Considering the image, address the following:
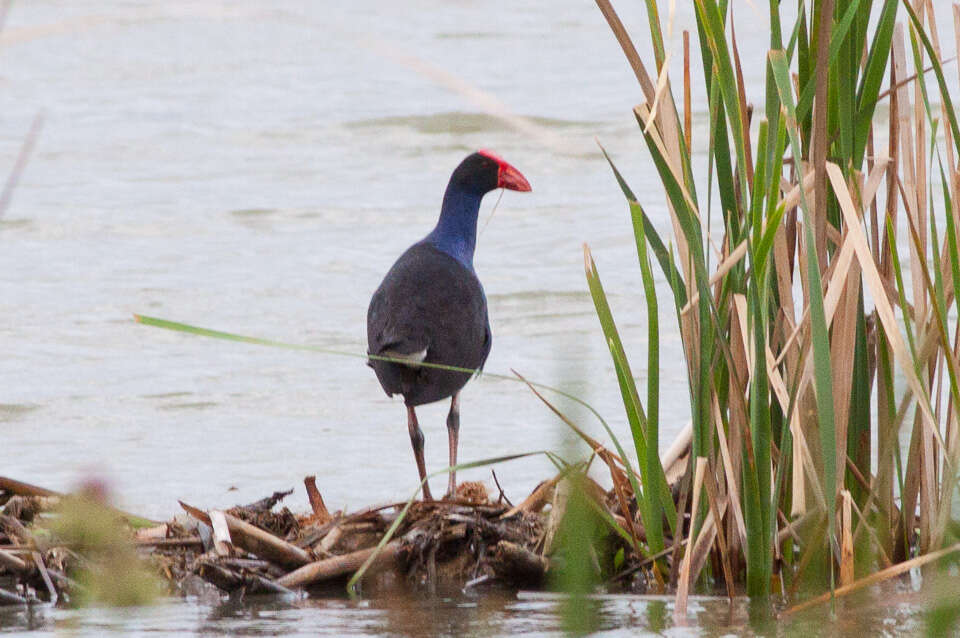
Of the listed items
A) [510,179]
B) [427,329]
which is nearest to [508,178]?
[510,179]

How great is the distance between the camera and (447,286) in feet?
14.2

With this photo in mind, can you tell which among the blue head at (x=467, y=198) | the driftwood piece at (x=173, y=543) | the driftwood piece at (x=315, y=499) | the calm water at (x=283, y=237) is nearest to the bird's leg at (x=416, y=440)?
the calm water at (x=283, y=237)

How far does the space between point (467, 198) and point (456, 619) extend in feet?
7.26

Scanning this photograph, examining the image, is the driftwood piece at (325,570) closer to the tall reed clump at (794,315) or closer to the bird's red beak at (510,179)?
the tall reed clump at (794,315)

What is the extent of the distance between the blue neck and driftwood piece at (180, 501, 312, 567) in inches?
67.5

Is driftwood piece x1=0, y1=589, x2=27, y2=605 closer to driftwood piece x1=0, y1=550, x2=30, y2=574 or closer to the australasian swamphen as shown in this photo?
driftwood piece x1=0, y1=550, x2=30, y2=574

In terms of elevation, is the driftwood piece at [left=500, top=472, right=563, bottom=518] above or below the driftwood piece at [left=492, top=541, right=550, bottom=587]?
above

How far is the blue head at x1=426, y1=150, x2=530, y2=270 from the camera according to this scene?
480 cm

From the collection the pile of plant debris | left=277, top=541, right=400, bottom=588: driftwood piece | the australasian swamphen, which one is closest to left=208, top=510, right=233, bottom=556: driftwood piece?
the pile of plant debris

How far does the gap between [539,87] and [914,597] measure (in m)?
8.75

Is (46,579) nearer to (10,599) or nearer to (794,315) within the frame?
(10,599)

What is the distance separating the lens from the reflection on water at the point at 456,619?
105 inches

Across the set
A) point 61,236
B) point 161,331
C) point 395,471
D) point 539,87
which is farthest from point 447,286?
point 539,87

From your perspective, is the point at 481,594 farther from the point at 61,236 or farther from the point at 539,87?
the point at 539,87
